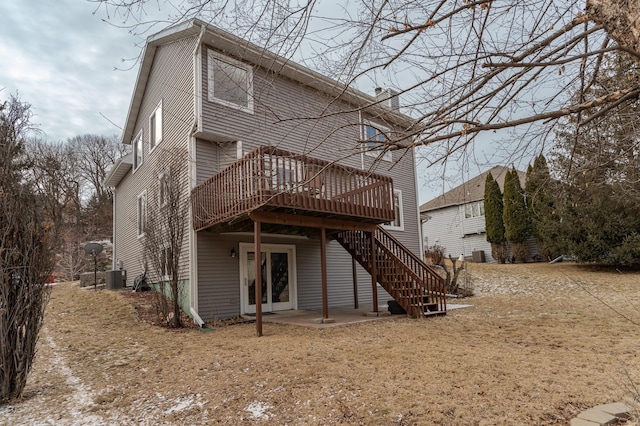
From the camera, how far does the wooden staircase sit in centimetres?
907

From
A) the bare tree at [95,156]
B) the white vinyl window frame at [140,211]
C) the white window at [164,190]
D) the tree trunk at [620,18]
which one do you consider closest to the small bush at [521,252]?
the white vinyl window frame at [140,211]

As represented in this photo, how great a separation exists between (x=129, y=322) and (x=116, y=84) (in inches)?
208

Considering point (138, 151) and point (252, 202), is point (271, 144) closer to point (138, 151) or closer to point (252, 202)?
point (252, 202)

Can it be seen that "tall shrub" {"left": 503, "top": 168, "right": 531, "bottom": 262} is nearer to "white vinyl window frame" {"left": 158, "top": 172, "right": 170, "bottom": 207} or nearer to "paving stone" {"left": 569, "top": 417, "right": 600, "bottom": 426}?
"white vinyl window frame" {"left": 158, "top": 172, "right": 170, "bottom": 207}

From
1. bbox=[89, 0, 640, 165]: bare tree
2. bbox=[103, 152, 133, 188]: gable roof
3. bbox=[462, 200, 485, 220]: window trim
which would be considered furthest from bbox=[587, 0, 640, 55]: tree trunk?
bbox=[462, 200, 485, 220]: window trim

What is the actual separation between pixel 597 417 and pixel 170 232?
760 centimetres

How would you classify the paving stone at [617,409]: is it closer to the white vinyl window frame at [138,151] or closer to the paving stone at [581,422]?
the paving stone at [581,422]

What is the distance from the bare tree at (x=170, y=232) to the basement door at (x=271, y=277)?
1.53m

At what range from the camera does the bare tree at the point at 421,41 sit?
10.5ft

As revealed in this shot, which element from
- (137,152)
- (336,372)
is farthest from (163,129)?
(336,372)

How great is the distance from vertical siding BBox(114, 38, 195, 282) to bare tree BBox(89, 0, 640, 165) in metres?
6.35

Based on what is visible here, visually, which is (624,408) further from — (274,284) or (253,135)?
(253,135)

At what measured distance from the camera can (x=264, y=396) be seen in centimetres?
396

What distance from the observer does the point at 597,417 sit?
312cm
